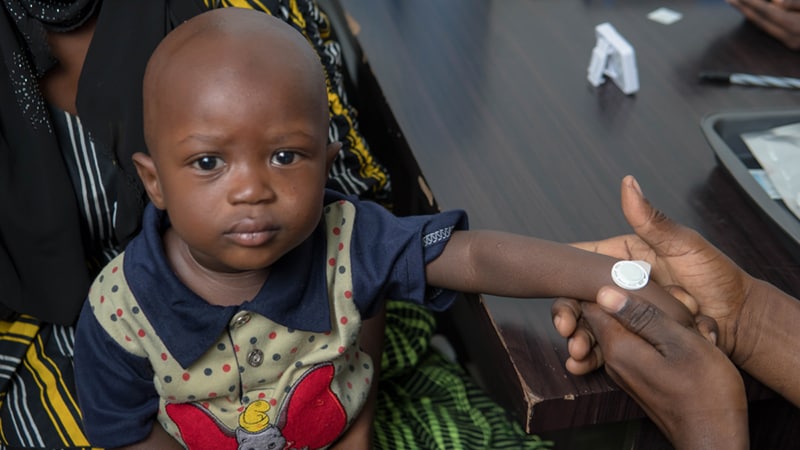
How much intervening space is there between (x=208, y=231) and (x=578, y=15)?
0.96m

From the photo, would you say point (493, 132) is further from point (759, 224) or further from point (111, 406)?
point (111, 406)

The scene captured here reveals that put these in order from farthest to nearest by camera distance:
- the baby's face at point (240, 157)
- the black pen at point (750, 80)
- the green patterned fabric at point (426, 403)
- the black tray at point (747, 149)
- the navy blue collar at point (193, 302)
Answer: the black pen at point (750, 80) → the green patterned fabric at point (426, 403) → the black tray at point (747, 149) → the navy blue collar at point (193, 302) → the baby's face at point (240, 157)

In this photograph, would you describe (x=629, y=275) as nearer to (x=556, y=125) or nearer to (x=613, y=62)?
(x=556, y=125)

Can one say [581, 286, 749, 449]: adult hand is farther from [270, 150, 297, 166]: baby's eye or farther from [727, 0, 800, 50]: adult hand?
[727, 0, 800, 50]: adult hand

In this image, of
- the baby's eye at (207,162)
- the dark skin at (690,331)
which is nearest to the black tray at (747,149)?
the dark skin at (690,331)

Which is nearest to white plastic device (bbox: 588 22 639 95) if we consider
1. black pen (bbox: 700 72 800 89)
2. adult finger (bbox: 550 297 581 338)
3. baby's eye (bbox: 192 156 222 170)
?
black pen (bbox: 700 72 800 89)

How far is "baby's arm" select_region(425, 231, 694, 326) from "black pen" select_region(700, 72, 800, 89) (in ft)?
1.83

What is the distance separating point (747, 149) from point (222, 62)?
0.78 meters

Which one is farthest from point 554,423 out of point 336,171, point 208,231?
point 336,171

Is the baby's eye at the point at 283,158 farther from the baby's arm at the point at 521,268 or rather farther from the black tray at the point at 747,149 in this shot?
the black tray at the point at 747,149

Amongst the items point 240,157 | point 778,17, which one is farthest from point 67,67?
Answer: point 778,17

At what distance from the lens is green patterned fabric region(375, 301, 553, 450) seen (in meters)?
1.29

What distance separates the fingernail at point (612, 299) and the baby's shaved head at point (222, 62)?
346 mm

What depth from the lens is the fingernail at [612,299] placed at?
93cm
